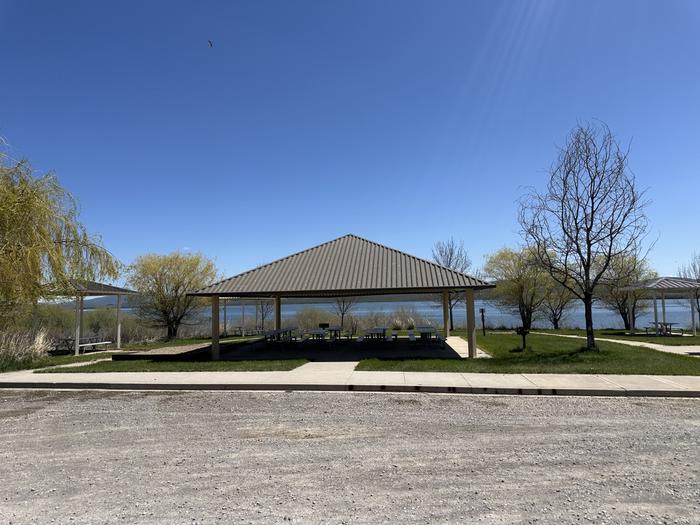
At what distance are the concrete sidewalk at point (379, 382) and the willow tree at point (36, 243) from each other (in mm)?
2366

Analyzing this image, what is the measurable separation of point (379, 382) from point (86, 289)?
39.5 ft

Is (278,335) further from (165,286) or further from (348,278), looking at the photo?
(165,286)

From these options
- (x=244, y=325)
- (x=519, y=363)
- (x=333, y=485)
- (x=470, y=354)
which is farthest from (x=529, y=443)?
(x=244, y=325)

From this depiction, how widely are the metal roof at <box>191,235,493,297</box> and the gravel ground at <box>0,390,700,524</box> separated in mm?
6569

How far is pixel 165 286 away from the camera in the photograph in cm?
2678

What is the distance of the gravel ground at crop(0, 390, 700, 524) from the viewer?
12.7 feet

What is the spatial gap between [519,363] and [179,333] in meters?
21.7

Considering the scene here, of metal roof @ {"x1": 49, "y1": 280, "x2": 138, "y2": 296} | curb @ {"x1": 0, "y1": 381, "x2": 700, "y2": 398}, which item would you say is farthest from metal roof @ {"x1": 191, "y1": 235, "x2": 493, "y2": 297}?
curb @ {"x1": 0, "y1": 381, "x2": 700, "y2": 398}

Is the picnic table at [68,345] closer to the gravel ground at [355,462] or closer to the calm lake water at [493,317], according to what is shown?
the calm lake water at [493,317]

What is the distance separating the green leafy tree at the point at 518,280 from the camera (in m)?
28.8

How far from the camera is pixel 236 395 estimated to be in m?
9.16

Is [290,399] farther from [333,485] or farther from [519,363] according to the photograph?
[519,363]

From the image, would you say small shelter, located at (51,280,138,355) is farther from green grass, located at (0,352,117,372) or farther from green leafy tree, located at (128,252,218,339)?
green leafy tree, located at (128,252,218,339)

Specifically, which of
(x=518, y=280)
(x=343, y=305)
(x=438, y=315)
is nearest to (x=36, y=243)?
(x=343, y=305)
